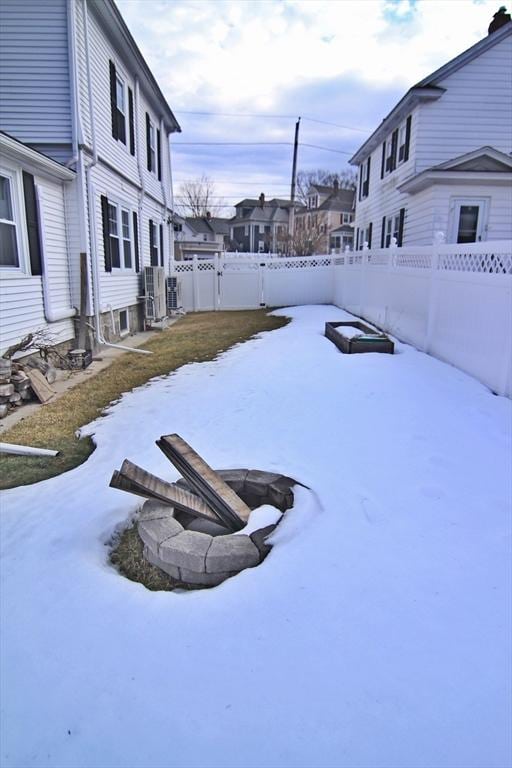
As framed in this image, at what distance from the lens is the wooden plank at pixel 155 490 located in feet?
8.80

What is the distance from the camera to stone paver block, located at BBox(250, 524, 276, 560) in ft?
7.93

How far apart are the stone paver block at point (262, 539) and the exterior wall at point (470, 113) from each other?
11.5 meters

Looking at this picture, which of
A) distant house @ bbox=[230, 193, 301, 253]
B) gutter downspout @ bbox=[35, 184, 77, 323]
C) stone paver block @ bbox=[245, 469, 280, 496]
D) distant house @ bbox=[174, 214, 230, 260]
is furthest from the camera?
distant house @ bbox=[230, 193, 301, 253]

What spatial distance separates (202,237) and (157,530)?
45171 mm

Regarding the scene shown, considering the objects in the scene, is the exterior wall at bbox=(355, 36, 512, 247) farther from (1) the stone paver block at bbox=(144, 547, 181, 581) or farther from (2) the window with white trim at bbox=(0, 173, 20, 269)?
(1) the stone paver block at bbox=(144, 547, 181, 581)

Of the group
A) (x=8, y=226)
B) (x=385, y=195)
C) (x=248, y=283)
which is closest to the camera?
(x=8, y=226)

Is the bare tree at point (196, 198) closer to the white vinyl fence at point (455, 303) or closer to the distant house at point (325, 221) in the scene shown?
the distant house at point (325, 221)

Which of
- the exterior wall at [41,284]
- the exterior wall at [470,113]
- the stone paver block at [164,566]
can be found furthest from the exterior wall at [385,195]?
the stone paver block at [164,566]

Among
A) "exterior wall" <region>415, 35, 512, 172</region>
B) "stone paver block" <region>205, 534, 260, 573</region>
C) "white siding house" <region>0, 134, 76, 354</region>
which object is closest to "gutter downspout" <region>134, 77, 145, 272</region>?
"white siding house" <region>0, 134, 76, 354</region>

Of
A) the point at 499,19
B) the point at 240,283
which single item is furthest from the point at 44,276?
the point at 499,19

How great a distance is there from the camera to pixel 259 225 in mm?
50406

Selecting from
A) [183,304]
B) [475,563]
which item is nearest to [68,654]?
[475,563]

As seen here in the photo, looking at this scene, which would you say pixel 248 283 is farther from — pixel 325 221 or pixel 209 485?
pixel 325 221

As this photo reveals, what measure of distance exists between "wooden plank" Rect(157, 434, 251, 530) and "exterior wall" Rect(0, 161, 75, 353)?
3634 millimetres
